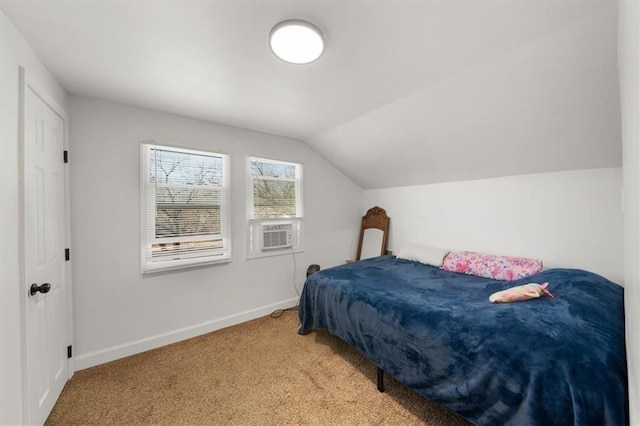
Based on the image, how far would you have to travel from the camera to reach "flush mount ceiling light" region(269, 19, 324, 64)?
1.31m

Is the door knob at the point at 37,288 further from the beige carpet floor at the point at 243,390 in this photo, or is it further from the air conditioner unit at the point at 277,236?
the air conditioner unit at the point at 277,236

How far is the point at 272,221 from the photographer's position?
318 cm

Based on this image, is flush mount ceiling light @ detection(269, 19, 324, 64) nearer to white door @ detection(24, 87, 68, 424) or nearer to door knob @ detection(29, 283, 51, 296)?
white door @ detection(24, 87, 68, 424)

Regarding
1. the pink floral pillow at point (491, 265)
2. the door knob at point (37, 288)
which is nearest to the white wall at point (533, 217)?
the pink floral pillow at point (491, 265)

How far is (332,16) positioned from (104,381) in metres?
3.07

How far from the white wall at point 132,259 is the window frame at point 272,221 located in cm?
8

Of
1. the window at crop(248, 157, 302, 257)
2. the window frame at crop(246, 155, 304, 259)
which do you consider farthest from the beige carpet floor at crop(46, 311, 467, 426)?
the window at crop(248, 157, 302, 257)

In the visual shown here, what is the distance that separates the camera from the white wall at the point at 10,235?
1165mm

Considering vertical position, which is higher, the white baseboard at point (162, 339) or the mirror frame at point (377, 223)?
the mirror frame at point (377, 223)

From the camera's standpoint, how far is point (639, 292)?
1.97 feet

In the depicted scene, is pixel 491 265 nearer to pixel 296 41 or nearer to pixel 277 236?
pixel 277 236

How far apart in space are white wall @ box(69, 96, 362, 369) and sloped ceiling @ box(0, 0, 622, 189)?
0.22 metres

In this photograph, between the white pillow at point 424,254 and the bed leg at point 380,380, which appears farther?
the white pillow at point 424,254

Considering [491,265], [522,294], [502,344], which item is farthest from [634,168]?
[491,265]
